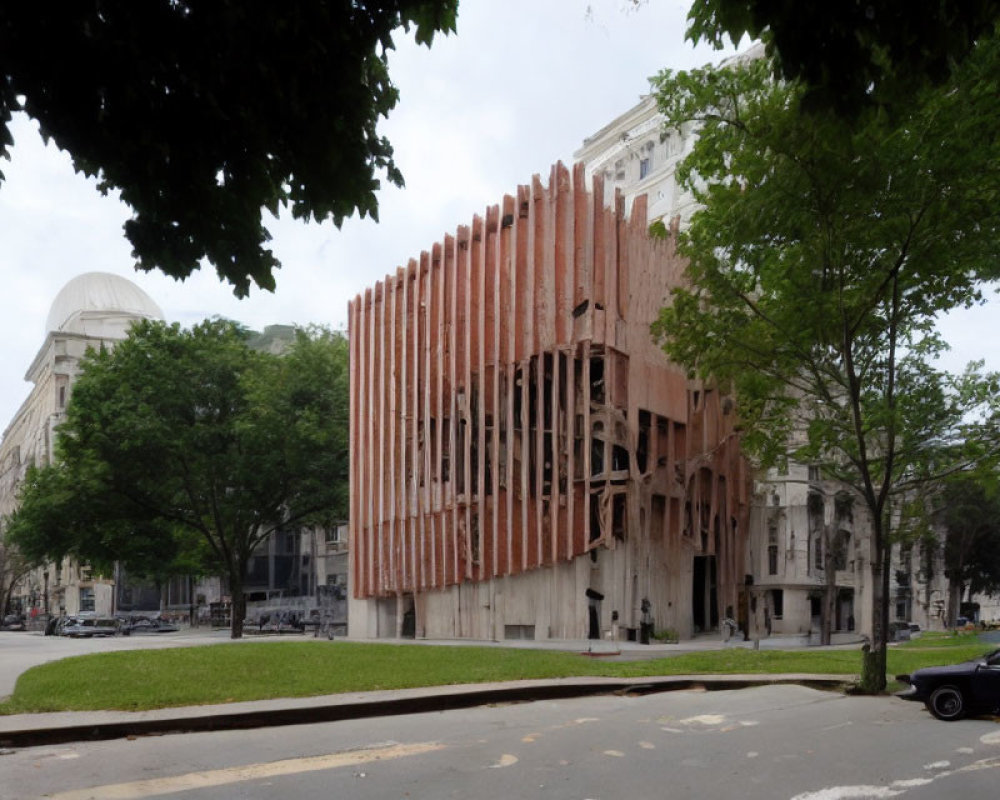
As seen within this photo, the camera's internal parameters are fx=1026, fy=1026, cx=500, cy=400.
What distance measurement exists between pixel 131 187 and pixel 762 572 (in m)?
41.1

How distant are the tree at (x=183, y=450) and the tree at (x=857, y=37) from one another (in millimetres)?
37066

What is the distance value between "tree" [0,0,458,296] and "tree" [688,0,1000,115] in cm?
227

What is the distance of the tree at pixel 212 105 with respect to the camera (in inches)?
233

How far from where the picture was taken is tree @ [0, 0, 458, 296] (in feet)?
19.4

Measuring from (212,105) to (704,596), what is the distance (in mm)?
34744

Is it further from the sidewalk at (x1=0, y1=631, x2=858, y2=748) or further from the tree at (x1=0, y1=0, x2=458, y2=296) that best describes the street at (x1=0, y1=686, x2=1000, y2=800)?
the tree at (x1=0, y1=0, x2=458, y2=296)

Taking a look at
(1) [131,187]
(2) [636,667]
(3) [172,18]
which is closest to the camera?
(3) [172,18]

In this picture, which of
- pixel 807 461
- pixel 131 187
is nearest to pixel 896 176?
pixel 807 461

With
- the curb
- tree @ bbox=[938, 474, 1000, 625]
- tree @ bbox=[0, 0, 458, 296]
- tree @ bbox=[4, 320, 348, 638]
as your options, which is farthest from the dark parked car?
tree @ bbox=[938, 474, 1000, 625]

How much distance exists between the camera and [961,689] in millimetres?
12211

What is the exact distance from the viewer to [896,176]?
1395cm

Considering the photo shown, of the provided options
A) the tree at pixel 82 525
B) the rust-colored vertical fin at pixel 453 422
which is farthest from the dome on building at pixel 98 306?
the rust-colored vertical fin at pixel 453 422

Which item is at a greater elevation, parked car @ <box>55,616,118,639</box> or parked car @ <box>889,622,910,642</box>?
parked car @ <box>889,622,910,642</box>

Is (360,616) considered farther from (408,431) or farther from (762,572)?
(762,572)
